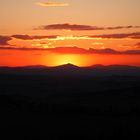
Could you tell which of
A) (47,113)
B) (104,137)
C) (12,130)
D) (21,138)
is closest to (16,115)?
(47,113)

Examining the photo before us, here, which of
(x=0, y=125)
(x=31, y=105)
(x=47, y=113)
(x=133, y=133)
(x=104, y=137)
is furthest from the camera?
(x=31, y=105)

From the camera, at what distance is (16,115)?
29000 millimetres

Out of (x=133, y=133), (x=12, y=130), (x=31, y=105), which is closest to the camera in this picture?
(x=133, y=133)

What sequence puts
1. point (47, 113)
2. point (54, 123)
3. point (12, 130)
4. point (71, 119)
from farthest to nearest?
point (47, 113), point (71, 119), point (54, 123), point (12, 130)

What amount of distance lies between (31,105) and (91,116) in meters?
6.49

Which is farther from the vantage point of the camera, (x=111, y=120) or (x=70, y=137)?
(x=111, y=120)

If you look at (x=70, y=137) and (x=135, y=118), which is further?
(x=135, y=118)

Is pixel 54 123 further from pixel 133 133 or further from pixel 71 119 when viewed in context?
pixel 133 133

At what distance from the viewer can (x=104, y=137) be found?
19.3 metres

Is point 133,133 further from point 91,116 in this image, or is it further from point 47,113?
point 47,113

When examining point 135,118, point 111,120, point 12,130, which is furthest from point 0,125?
point 135,118

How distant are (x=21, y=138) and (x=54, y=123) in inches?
239

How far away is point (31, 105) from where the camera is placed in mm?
34719

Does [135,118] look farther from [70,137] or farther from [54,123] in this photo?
[70,137]
